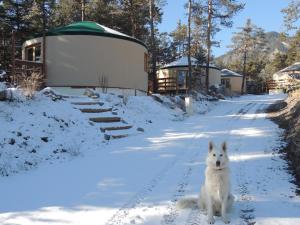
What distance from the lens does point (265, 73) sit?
57.5 meters

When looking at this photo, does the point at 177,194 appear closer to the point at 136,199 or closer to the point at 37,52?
the point at 136,199

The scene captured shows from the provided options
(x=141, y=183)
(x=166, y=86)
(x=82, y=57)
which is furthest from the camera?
(x=166, y=86)

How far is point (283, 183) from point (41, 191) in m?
4.01

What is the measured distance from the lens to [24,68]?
1697 centimetres

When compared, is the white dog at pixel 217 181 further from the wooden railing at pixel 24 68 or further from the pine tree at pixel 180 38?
the pine tree at pixel 180 38

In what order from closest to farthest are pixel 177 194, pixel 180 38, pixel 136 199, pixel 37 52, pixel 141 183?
pixel 136 199 → pixel 177 194 → pixel 141 183 → pixel 37 52 → pixel 180 38

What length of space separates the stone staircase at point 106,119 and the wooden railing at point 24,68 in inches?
119

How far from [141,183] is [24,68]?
459 inches

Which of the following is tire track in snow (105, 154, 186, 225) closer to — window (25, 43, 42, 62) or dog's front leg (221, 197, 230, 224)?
dog's front leg (221, 197, 230, 224)

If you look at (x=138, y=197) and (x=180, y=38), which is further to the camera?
(x=180, y=38)

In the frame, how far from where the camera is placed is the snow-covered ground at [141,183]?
536 cm

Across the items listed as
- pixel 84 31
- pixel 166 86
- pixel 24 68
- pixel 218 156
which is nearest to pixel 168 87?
pixel 166 86

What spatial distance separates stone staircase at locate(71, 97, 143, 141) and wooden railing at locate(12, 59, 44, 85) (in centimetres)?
302

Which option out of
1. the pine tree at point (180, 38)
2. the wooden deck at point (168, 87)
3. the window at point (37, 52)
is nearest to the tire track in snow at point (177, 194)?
the window at point (37, 52)
